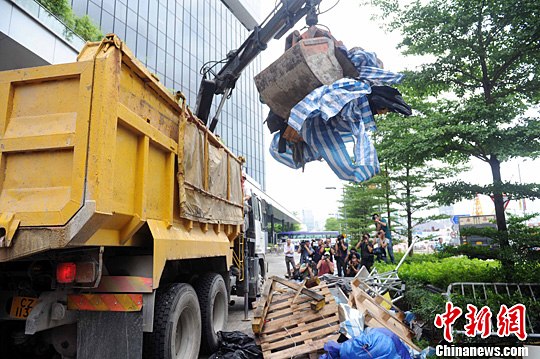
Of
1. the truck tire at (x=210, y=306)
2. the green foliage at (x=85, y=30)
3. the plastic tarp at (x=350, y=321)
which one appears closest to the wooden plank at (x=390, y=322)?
the plastic tarp at (x=350, y=321)

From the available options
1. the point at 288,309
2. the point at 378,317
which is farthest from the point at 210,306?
the point at 378,317

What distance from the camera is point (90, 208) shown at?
266cm

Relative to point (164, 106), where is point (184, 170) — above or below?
below

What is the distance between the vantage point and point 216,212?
18.4ft

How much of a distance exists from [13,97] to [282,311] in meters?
4.38

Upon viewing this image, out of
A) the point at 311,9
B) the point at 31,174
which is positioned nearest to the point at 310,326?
the point at 31,174

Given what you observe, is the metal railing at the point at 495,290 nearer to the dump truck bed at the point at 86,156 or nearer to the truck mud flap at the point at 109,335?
the truck mud flap at the point at 109,335

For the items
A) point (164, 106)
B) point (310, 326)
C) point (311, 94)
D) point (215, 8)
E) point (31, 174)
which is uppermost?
point (215, 8)

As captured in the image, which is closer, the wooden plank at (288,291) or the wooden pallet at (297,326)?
the wooden pallet at (297,326)

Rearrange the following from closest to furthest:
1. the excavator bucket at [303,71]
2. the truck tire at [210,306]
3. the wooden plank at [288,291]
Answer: the excavator bucket at [303,71]
the truck tire at [210,306]
the wooden plank at [288,291]

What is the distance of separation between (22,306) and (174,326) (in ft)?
4.68

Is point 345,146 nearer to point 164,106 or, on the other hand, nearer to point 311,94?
point 311,94

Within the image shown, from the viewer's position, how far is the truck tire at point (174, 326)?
11.9ft

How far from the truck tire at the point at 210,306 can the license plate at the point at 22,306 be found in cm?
232
